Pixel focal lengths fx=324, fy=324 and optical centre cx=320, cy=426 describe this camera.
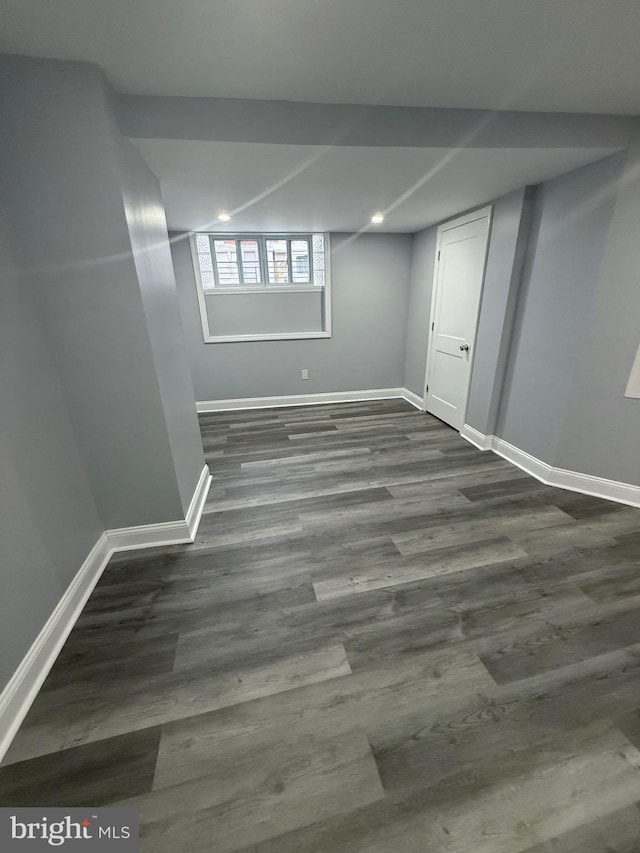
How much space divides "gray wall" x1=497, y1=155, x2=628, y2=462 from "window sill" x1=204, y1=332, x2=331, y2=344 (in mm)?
2337

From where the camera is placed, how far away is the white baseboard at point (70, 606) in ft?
3.80

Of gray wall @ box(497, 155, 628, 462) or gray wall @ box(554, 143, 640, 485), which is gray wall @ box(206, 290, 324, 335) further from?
gray wall @ box(554, 143, 640, 485)

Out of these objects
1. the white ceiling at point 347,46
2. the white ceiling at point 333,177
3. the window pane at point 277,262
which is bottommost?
the window pane at point 277,262

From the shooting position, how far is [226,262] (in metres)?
4.00

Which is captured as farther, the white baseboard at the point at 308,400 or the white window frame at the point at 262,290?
the white baseboard at the point at 308,400

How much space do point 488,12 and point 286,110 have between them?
906 mm

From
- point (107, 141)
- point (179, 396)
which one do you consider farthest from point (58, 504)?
point (107, 141)

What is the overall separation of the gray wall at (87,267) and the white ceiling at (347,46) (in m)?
0.15

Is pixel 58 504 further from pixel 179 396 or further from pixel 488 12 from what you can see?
pixel 488 12

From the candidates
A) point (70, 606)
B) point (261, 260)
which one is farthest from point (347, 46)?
point (261, 260)

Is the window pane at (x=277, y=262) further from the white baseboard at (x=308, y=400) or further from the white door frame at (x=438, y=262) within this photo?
the white door frame at (x=438, y=262)

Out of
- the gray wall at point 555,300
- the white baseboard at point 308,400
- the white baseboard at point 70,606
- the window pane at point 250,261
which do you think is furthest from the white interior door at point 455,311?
the white baseboard at point 70,606

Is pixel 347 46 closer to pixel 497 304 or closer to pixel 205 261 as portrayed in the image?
pixel 497 304

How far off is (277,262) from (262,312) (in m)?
0.65
